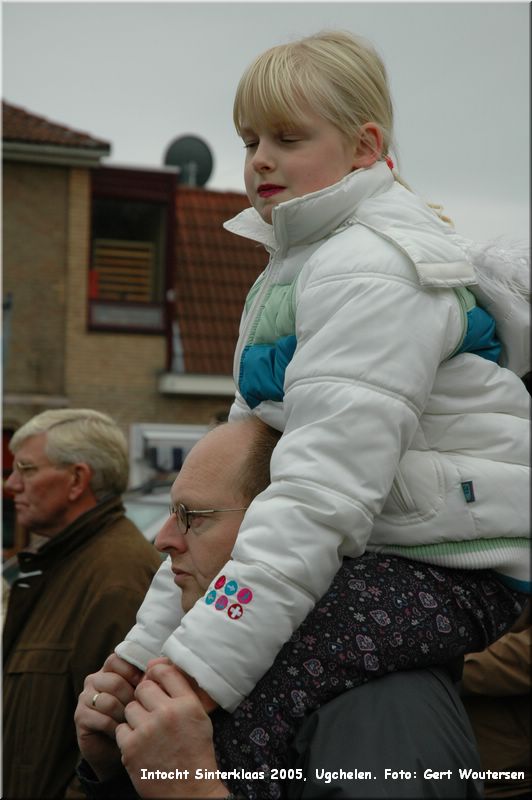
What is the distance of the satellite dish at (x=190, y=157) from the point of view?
27.0 m

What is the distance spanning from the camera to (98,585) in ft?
15.6

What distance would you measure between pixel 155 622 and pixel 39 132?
21938 millimetres

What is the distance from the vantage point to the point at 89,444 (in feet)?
18.3

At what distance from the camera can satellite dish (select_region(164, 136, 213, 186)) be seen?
2698 centimetres

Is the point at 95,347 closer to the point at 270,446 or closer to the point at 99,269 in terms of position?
the point at 99,269

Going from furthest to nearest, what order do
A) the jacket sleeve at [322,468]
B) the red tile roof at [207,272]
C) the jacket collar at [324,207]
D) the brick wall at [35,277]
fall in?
the red tile roof at [207,272] < the brick wall at [35,277] < the jacket collar at [324,207] < the jacket sleeve at [322,468]

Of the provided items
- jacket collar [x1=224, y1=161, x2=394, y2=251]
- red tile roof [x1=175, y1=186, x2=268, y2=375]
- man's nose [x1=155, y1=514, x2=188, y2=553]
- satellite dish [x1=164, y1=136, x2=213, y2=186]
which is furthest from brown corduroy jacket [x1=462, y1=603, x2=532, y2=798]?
satellite dish [x1=164, y1=136, x2=213, y2=186]

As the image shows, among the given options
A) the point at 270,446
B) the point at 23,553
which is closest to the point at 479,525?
the point at 270,446

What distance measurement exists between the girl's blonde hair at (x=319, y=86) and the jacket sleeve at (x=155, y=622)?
0.97 metres

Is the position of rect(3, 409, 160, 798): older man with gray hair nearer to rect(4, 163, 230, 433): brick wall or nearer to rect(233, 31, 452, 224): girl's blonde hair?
rect(233, 31, 452, 224): girl's blonde hair

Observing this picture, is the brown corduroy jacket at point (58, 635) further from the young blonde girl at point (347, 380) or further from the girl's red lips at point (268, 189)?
the girl's red lips at point (268, 189)

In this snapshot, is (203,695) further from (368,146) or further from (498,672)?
(498,672)

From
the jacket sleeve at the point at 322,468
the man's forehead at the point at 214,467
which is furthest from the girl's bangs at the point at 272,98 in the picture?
the man's forehead at the point at 214,467

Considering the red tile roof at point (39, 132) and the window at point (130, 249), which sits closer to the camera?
the red tile roof at point (39, 132)
